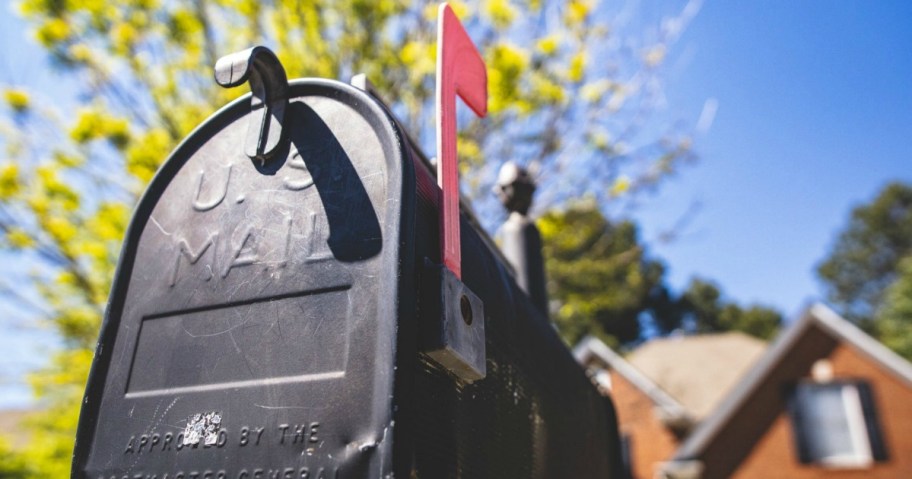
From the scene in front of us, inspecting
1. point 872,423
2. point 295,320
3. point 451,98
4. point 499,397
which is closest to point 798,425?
point 872,423

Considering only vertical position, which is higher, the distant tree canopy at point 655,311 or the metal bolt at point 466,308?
the distant tree canopy at point 655,311

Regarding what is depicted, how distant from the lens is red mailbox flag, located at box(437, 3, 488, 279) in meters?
1.44

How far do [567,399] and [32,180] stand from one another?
7.32m

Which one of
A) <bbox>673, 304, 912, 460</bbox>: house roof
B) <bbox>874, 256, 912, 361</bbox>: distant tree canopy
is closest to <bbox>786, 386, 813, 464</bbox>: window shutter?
<bbox>673, 304, 912, 460</bbox>: house roof

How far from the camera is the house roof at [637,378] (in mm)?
16812

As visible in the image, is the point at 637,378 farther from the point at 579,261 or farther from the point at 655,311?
the point at 655,311

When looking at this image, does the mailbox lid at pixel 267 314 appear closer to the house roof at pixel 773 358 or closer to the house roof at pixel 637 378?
the house roof at pixel 773 358

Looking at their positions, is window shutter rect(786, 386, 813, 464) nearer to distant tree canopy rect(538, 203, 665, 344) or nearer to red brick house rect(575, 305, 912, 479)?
red brick house rect(575, 305, 912, 479)

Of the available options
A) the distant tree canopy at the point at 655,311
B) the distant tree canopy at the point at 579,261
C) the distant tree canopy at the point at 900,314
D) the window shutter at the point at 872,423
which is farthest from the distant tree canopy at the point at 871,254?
the distant tree canopy at the point at 579,261

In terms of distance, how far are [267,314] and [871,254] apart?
59.1 meters

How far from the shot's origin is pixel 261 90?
164 centimetres

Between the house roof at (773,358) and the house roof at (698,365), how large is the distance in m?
4.00

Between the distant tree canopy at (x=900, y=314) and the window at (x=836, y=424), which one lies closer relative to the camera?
the window at (x=836, y=424)

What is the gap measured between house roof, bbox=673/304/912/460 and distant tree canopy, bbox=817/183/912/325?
4189 cm
